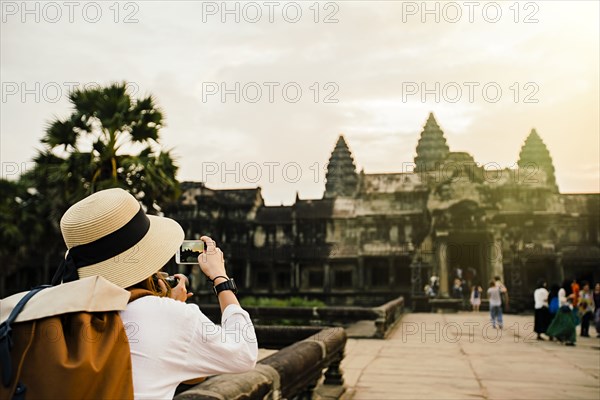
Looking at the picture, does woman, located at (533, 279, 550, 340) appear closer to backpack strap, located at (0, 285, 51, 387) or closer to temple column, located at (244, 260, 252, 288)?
backpack strap, located at (0, 285, 51, 387)

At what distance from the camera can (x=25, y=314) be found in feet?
5.49

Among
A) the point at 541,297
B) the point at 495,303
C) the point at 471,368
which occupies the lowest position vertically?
the point at 471,368

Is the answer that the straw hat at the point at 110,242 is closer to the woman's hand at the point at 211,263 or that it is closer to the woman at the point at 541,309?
the woman's hand at the point at 211,263

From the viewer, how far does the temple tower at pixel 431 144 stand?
205 feet

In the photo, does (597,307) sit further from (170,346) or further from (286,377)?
(170,346)

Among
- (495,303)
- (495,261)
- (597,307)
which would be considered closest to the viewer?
(597,307)

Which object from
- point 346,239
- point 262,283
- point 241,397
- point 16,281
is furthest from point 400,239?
point 241,397

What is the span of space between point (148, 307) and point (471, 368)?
8.59 metres

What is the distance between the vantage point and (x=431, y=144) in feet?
207

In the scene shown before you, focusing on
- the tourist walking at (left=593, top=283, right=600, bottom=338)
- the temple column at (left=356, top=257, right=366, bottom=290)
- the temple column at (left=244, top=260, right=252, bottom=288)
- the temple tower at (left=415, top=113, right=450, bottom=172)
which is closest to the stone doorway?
the temple column at (left=356, top=257, right=366, bottom=290)

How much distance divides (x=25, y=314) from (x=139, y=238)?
0.50 meters

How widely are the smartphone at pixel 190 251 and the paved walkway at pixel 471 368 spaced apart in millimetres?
5262

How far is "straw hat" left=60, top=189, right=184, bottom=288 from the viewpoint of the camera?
1.98 meters

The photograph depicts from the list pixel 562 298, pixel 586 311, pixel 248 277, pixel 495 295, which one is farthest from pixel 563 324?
pixel 248 277
